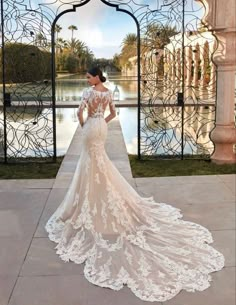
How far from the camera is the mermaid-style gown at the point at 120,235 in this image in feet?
12.1

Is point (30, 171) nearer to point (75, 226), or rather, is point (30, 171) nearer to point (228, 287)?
point (75, 226)

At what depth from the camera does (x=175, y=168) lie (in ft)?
26.9

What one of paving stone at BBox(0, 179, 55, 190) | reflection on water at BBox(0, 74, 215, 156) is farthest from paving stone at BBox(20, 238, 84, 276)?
reflection on water at BBox(0, 74, 215, 156)

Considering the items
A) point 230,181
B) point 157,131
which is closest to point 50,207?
point 230,181

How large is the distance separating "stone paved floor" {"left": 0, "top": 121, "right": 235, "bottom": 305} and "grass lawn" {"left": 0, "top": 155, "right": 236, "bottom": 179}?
301 millimetres

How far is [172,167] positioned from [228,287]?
15.7ft

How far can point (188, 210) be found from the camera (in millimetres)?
5523

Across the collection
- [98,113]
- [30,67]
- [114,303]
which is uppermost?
[30,67]

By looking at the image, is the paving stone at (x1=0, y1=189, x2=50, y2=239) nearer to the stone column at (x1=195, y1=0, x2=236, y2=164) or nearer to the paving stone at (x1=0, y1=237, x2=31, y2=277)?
the paving stone at (x1=0, y1=237, x2=31, y2=277)

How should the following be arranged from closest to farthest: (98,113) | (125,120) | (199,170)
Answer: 1. (98,113)
2. (199,170)
3. (125,120)

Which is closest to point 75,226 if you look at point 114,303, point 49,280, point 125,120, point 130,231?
point 130,231

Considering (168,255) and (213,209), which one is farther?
(213,209)

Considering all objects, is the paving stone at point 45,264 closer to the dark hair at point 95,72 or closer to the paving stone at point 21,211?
the paving stone at point 21,211

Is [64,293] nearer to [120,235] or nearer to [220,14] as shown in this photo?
[120,235]
